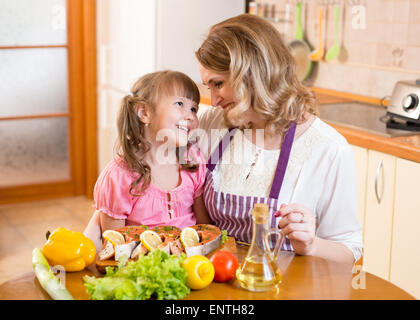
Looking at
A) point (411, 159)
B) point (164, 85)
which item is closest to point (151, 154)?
point (164, 85)

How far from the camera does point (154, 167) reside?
73.1 inches

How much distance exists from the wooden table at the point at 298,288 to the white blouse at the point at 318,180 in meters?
0.29

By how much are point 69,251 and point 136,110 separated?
632 millimetres

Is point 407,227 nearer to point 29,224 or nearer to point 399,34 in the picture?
point 399,34

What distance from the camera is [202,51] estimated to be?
5.67ft

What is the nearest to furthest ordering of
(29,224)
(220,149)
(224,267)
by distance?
(224,267), (220,149), (29,224)

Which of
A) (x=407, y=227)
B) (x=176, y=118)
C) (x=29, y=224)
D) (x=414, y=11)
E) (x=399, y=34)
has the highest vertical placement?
(x=414, y=11)

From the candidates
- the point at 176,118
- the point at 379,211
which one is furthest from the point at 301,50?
Result: the point at 176,118

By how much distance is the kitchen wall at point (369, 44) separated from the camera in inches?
118

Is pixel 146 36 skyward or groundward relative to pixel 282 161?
skyward

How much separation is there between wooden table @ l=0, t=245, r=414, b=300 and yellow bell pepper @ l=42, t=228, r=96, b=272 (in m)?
0.02

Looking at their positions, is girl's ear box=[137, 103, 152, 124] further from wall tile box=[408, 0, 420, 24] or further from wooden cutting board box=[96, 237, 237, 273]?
wall tile box=[408, 0, 420, 24]

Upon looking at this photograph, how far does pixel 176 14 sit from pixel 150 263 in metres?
2.72

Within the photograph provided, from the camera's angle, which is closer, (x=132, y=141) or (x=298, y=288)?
(x=298, y=288)
